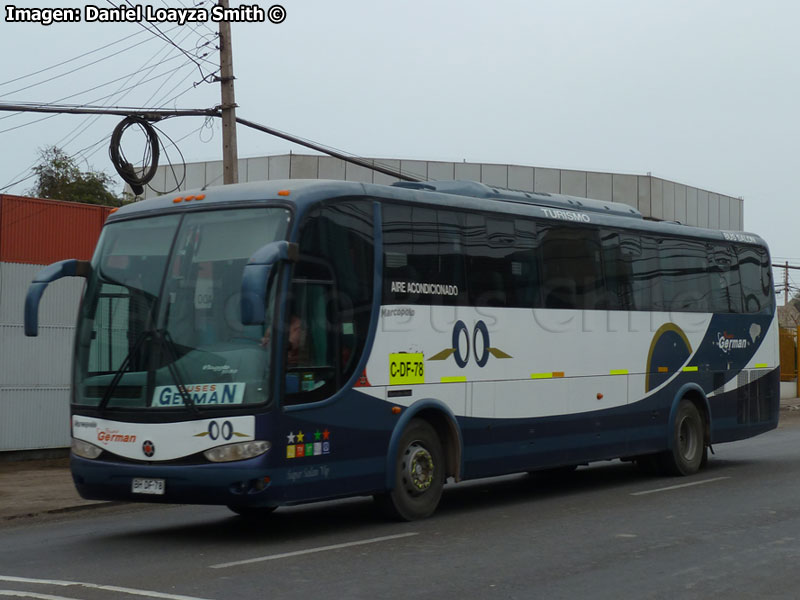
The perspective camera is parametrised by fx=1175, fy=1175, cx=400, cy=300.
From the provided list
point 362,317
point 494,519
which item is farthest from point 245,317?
point 494,519

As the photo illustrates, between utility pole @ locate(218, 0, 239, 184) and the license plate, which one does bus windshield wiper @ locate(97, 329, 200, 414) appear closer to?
the license plate

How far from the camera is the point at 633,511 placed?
12.5 meters

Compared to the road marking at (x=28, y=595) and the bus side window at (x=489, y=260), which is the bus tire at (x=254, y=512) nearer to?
the bus side window at (x=489, y=260)

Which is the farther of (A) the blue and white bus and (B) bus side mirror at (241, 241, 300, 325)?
(A) the blue and white bus

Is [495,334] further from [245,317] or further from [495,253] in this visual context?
[245,317]

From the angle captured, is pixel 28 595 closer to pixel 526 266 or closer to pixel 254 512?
pixel 254 512

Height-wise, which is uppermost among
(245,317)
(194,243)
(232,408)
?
(194,243)

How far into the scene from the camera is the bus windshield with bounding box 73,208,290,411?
1026 centimetres

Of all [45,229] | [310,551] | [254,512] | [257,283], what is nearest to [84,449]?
[254,512]

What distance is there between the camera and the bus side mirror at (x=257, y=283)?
30.7ft

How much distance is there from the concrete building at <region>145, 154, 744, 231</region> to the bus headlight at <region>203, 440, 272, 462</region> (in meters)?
24.9

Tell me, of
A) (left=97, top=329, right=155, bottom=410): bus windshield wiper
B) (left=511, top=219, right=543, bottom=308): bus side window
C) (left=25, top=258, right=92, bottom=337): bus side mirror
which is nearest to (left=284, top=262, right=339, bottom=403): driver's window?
(left=97, top=329, right=155, bottom=410): bus windshield wiper

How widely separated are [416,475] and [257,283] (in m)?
3.40

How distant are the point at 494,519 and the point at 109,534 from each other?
3.85 metres
